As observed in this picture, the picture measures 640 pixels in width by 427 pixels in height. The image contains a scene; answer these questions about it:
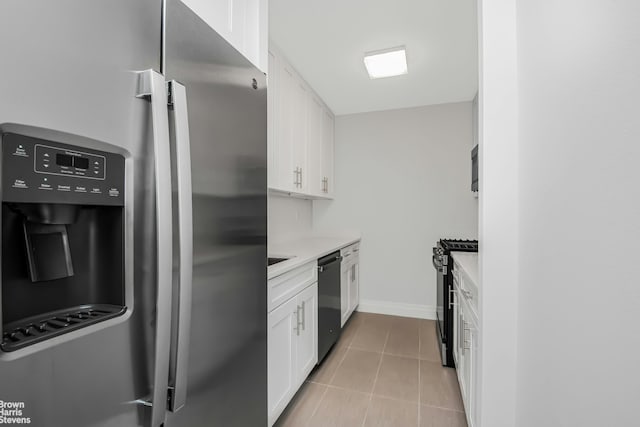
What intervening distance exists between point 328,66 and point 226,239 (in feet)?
7.06

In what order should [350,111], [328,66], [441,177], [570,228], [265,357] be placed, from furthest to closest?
[350,111] → [441,177] → [328,66] → [265,357] → [570,228]

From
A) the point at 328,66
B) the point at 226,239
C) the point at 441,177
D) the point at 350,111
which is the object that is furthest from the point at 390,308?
the point at 226,239

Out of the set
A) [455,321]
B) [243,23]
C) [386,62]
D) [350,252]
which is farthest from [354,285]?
[243,23]

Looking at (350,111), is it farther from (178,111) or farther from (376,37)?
(178,111)

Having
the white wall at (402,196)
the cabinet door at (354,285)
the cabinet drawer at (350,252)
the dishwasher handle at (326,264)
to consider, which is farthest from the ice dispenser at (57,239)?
the white wall at (402,196)

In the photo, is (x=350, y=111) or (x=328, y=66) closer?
(x=328, y=66)

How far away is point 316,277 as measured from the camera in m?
2.18

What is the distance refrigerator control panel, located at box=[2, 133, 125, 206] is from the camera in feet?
1.58

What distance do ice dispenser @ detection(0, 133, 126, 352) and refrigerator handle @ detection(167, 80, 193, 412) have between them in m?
0.13

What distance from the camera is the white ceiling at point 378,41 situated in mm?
1873

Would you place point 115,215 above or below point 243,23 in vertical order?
below

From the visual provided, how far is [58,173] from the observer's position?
55cm

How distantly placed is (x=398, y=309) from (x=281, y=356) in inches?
91.4

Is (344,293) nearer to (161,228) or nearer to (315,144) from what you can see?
(315,144)
